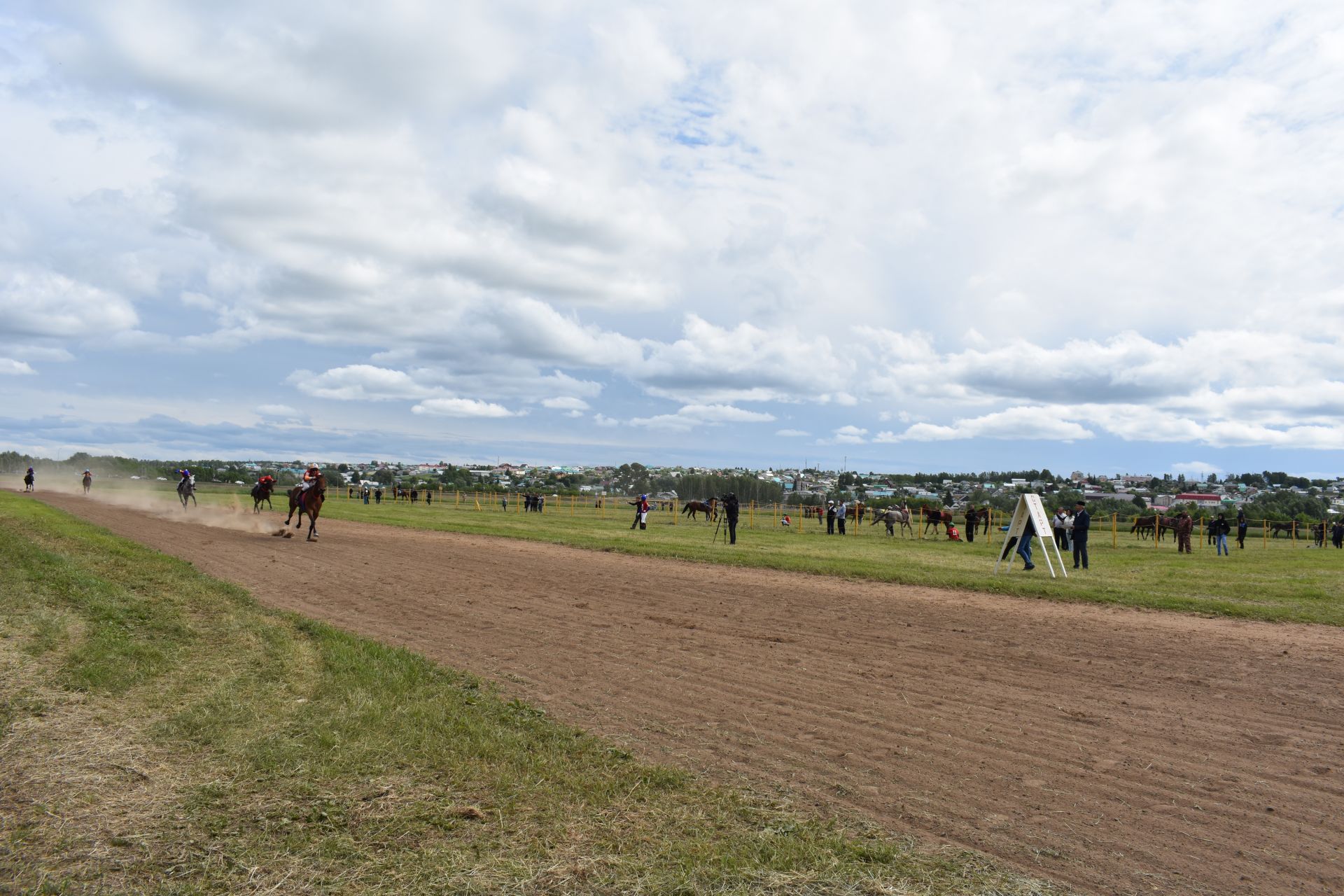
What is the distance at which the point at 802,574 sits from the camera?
2011cm

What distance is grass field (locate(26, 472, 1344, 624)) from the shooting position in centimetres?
1695

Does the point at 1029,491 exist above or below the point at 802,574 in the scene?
above

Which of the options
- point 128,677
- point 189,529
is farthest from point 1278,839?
point 189,529

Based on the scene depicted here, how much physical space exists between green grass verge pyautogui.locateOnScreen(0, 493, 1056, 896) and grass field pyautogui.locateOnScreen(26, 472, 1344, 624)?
13.6m

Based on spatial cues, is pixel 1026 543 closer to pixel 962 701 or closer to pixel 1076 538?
pixel 1076 538

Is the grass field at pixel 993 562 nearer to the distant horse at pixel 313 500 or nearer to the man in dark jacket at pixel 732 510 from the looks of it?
the man in dark jacket at pixel 732 510

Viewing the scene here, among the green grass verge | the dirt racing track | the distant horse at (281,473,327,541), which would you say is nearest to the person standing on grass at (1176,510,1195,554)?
the dirt racing track

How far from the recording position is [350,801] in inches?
212

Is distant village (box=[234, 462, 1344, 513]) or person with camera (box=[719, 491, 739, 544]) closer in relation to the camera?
person with camera (box=[719, 491, 739, 544])

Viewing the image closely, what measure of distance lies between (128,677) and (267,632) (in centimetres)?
275

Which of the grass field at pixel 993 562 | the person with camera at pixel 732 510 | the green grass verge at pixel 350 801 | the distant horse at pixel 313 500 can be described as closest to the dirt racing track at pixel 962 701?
the green grass verge at pixel 350 801

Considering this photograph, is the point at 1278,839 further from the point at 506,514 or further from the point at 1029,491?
the point at 506,514

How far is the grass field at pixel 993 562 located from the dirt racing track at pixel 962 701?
169 centimetres

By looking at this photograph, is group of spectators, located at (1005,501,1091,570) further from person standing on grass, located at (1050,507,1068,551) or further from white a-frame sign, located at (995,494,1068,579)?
person standing on grass, located at (1050,507,1068,551)
